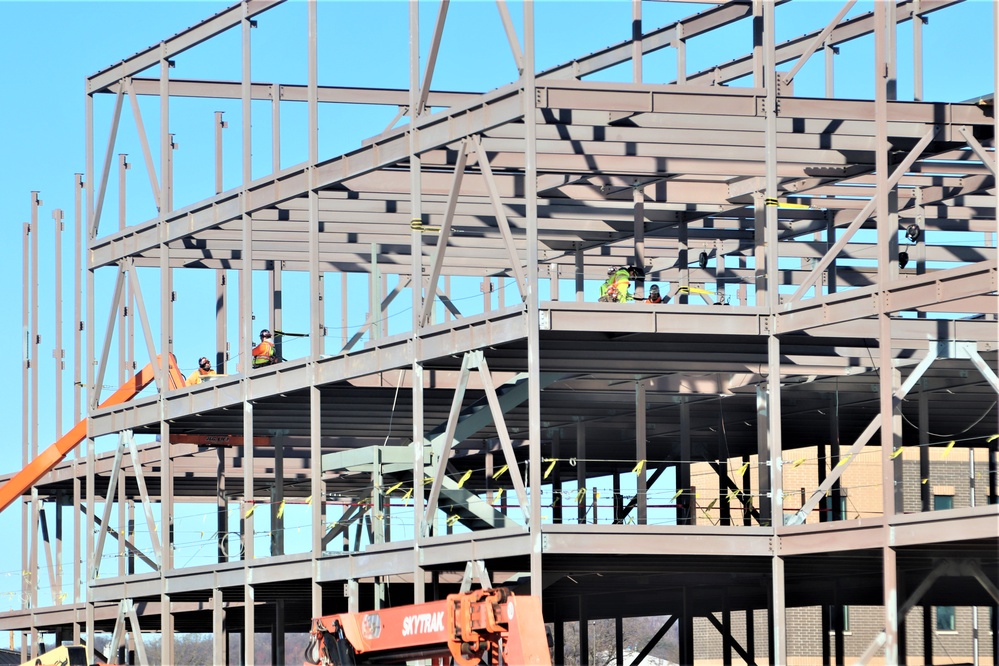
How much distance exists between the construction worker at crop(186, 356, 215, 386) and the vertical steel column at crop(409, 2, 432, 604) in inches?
341

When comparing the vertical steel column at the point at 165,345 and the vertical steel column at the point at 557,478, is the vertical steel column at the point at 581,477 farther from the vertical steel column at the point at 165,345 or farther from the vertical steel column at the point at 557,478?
the vertical steel column at the point at 165,345

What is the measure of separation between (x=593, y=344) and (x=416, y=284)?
3.22 m

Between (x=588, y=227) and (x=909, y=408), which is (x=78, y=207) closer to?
(x=588, y=227)

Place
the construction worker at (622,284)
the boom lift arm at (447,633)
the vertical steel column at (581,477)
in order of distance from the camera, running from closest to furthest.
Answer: the boom lift arm at (447,633) < the construction worker at (622,284) < the vertical steel column at (581,477)

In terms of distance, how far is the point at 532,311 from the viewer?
79.6ft

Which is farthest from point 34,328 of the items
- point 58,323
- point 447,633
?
point 447,633

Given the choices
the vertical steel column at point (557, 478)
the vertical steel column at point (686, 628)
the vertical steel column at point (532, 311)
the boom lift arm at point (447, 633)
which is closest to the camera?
the boom lift arm at point (447, 633)

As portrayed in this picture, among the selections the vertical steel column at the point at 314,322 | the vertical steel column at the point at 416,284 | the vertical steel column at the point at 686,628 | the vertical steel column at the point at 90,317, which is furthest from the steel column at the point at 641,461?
the vertical steel column at the point at 90,317

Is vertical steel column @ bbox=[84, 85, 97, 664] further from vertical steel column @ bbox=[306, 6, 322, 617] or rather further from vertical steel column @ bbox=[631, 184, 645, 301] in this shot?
vertical steel column @ bbox=[631, 184, 645, 301]

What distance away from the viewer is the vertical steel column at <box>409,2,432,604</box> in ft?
87.8

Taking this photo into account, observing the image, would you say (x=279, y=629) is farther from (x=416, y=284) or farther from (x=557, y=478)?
(x=416, y=284)

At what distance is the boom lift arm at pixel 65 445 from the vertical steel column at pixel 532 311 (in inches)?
525

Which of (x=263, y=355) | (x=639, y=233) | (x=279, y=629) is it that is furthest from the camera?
(x=279, y=629)

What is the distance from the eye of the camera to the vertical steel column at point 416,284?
2675 centimetres
